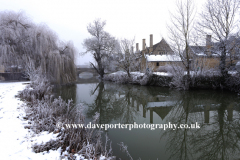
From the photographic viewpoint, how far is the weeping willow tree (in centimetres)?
1174

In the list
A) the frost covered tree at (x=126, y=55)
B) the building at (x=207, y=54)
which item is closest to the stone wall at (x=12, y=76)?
the frost covered tree at (x=126, y=55)

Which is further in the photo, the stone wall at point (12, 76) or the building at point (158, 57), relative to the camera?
the stone wall at point (12, 76)

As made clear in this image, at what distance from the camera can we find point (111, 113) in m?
7.13

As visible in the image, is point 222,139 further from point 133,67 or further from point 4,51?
point 133,67

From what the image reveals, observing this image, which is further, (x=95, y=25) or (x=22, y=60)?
(x=95, y=25)

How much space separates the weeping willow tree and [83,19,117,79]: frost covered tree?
501 inches

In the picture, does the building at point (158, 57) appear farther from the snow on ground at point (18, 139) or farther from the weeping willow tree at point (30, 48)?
the snow on ground at point (18, 139)

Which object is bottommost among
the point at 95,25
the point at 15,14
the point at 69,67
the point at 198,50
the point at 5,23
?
the point at 69,67

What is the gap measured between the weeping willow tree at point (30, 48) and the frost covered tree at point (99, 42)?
12.7 meters

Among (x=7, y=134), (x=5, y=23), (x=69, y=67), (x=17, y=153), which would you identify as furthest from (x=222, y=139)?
(x=5, y=23)

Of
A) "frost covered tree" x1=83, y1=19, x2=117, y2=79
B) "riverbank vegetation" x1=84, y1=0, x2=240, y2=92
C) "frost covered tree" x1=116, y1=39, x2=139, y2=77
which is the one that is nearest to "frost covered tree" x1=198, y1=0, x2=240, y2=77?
"riverbank vegetation" x1=84, y1=0, x2=240, y2=92

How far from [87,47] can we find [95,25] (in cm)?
493

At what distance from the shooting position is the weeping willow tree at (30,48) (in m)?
11.7

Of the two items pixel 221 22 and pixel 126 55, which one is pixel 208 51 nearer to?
pixel 221 22
